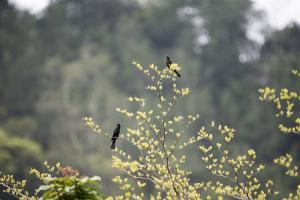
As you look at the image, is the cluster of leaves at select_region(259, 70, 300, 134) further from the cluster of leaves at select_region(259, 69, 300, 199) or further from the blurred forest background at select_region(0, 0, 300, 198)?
the blurred forest background at select_region(0, 0, 300, 198)

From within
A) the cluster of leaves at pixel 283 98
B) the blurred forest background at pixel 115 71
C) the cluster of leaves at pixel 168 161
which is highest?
the blurred forest background at pixel 115 71

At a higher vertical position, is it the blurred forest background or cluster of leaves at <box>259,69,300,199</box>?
the blurred forest background

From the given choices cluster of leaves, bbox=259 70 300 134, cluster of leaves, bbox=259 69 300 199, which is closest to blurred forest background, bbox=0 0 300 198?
cluster of leaves, bbox=259 69 300 199

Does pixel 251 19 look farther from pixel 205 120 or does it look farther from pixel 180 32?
pixel 205 120

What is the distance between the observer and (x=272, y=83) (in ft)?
113

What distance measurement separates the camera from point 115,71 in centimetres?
3594

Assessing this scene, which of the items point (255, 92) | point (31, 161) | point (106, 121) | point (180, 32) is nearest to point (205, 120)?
point (255, 92)

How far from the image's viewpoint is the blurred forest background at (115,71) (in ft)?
91.2

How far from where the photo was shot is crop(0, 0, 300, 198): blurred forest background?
27.8 meters

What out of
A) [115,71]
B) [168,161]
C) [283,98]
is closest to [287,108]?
[283,98]

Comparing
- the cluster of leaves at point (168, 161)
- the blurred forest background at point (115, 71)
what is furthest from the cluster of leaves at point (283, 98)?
the blurred forest background at point (115, 71)

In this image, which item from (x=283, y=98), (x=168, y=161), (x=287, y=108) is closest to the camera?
(x=283, y=98)

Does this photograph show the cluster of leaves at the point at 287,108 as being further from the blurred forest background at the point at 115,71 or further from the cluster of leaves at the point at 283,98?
the blurred forest background at the point at 115,71

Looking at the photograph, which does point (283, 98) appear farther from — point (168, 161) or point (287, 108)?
point (168, 161)
